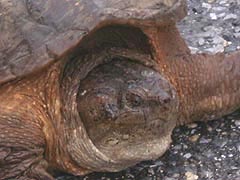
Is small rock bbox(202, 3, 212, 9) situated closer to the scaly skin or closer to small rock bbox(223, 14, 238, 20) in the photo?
small rock bbox(223, 14, 238, 20)

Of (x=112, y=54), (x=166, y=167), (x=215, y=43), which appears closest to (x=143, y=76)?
(x=112, y=54)

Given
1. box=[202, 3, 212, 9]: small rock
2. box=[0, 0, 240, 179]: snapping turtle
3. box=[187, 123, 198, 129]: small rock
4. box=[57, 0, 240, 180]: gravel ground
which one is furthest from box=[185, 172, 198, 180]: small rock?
box=[202, 3, 212, 9]: small rock

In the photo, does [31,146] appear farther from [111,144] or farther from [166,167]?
[166,167]

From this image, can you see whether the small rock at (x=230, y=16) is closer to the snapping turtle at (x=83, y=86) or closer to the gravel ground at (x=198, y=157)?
the gravel ground at (x=198, y=157)

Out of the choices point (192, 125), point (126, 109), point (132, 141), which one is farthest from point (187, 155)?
point (126, 109)

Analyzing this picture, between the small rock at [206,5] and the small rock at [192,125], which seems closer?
the small rock at [192,125]

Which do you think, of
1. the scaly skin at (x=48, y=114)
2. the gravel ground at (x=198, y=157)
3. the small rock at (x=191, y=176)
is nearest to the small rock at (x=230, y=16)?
the gravel ground at (x=198, y=157)
